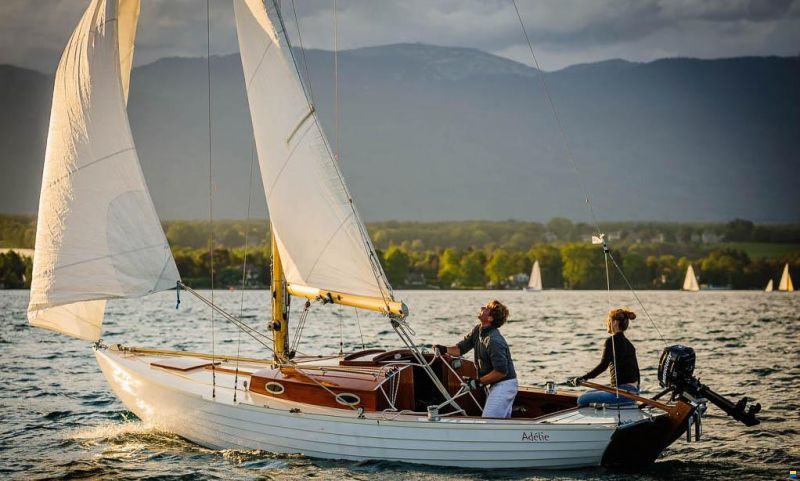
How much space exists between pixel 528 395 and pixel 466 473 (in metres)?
2.17

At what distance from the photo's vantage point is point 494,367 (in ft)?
41.4

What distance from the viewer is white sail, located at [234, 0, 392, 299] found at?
1341 centimetres

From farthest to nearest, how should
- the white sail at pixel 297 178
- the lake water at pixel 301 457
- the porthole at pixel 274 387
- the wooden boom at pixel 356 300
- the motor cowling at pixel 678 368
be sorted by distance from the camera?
the porthole at pixel 274 387 < the white sail at pixel 297 178 < the lake water at pixel 301 457 < the wooden boom at pixel 356 300 < the motor cowling at pixel 678 368

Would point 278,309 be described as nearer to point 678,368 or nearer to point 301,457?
point 301,457

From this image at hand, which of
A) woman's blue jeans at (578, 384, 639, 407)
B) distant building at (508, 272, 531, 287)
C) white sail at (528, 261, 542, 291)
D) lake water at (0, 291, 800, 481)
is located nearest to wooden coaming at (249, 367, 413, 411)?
lake water at (0, 291, 800, 481)

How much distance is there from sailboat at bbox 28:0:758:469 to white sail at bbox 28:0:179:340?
0.02 m

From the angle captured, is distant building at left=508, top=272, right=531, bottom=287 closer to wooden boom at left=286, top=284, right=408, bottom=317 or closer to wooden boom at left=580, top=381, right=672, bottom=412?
wooden boom at left=286, top=284, right=408, bottom=317

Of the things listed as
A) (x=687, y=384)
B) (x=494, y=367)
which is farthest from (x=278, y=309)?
(x=687, y=384)

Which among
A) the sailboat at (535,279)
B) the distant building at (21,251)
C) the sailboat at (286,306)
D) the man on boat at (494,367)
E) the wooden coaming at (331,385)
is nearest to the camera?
the sailboat at (286,306)

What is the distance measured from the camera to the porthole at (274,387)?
1375 cm

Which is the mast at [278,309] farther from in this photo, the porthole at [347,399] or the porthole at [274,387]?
the porthole at [347,399]

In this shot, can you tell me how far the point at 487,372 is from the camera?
1282cm

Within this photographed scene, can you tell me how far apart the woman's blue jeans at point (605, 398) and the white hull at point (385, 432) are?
0.18 metres

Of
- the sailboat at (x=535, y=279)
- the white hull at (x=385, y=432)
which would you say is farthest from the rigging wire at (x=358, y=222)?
the sailboat at (x=535, y=279)
